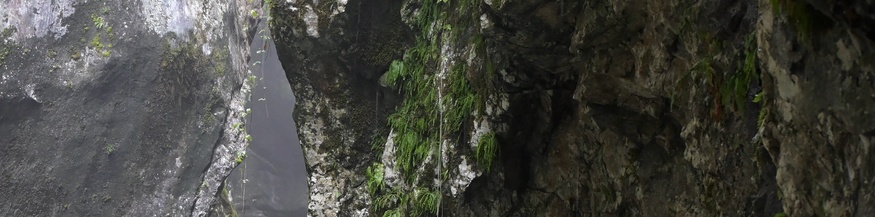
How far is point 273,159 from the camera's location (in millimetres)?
35594

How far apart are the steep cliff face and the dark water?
24.9 meters

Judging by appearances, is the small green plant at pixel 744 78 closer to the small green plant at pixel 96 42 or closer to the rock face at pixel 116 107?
the rock face at pixel 116 107

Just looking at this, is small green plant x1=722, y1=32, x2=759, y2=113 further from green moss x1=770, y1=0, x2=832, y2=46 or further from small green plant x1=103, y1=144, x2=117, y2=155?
small green plant x1=103, y1=144, x2=117, y2=155

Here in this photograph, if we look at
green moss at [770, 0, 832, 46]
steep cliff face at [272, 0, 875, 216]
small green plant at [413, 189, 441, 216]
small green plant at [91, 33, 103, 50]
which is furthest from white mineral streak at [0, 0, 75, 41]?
green moss at [770, 0, 832, 46]

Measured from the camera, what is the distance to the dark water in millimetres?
33469

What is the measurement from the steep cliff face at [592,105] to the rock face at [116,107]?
8.51 m

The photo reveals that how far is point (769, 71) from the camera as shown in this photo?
120 inches

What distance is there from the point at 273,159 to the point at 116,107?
19154mm

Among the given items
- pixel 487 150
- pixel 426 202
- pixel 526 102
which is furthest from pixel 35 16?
pixel 526 102

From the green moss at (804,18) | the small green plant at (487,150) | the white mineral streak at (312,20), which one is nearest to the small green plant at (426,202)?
the small green plant at (487,150)

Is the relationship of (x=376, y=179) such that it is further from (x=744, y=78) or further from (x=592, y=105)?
(x=744, y=78)

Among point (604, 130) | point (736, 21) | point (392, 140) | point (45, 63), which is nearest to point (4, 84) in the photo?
point (45, 63)

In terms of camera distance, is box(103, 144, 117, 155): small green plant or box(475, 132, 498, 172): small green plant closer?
box(475, 132, 498, 172): small green plant

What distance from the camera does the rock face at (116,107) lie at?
15570 mm
